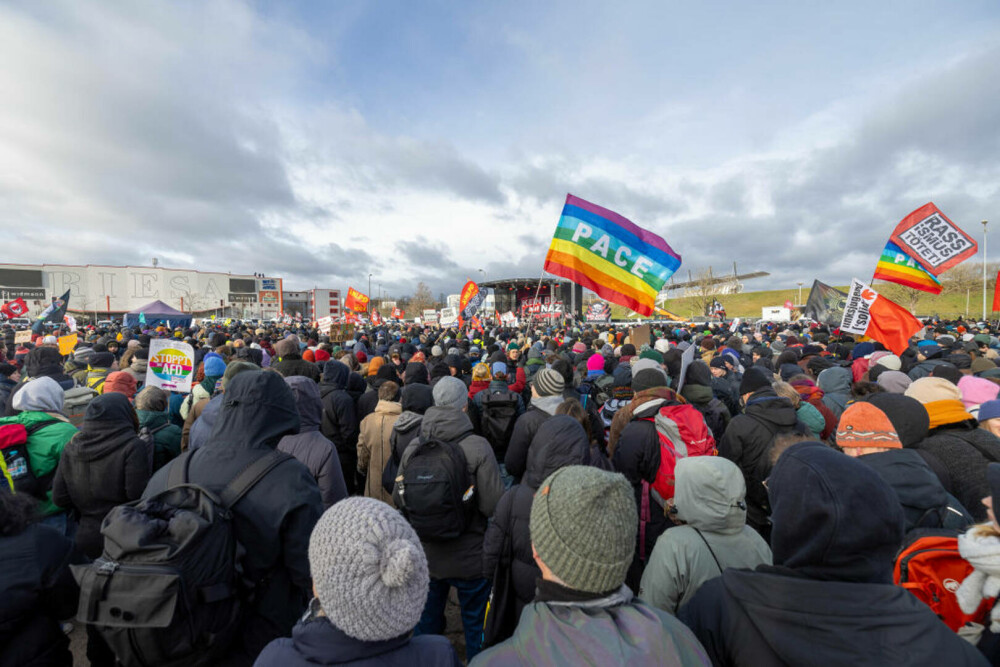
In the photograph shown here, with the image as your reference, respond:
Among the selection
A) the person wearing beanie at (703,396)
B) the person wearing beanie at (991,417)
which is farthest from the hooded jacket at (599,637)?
the person wearing beanie at (703,396)

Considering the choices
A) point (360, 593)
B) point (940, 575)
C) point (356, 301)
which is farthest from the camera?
point (356, 301)

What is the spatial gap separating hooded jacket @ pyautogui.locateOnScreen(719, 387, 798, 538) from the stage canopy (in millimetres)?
27854

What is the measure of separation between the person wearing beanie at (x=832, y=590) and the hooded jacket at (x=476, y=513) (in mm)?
1838

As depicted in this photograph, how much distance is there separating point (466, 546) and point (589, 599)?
6.61 feet

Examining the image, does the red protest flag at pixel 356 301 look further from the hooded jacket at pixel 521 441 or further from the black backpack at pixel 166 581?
the black backpack at pixel 166 581

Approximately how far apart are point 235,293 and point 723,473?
9099 cm

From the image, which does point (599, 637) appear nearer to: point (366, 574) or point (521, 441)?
point (366, 574)

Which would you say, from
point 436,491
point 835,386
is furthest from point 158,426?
point 835,386

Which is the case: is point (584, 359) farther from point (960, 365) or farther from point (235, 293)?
point (235, 293)

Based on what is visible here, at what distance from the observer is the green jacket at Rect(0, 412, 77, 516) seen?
3.18 meters

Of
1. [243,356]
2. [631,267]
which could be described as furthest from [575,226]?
[243,356]

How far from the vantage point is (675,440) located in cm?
341

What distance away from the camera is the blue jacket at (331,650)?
1.20 metres

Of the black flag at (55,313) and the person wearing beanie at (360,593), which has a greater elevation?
the black flag at (55,313)
